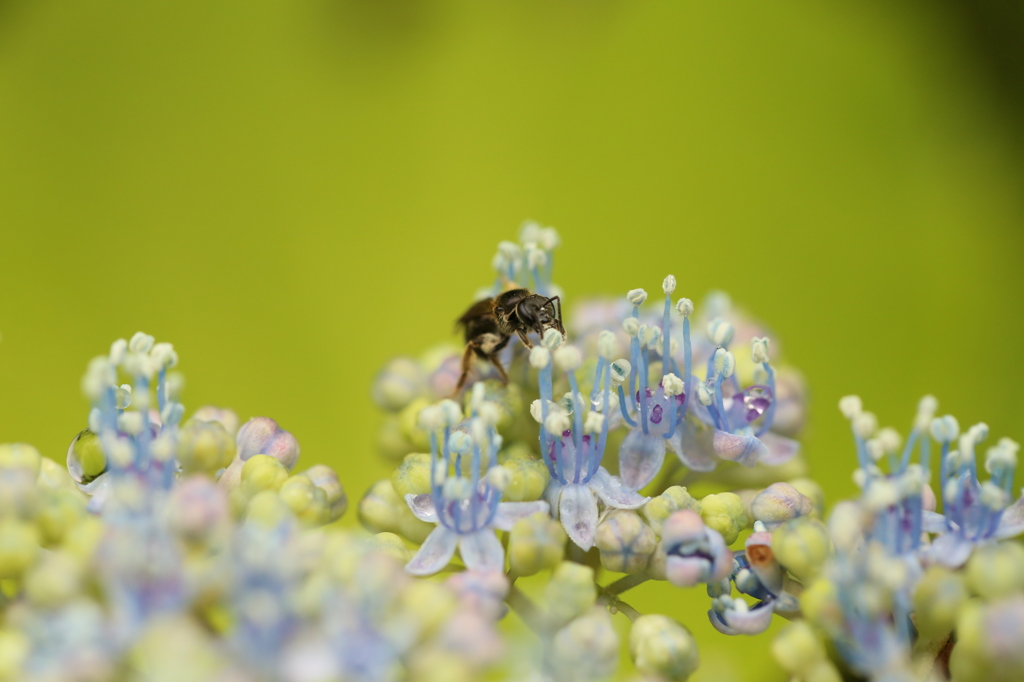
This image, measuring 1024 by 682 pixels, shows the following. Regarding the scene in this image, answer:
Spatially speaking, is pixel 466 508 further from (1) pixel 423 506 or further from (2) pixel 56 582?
(2) pixel 56 582

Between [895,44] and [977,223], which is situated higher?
[895,44]

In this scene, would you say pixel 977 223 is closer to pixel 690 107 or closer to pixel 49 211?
pixel 690 107

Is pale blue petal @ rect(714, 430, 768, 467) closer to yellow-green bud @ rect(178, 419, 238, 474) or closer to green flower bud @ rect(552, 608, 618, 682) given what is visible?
green flower bud @ rect(552, 608, 618, 682)

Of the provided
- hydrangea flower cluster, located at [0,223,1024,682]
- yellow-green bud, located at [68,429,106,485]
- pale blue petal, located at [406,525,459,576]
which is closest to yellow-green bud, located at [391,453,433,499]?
hydrangea flower cluster, located at [0,223,1024,682]

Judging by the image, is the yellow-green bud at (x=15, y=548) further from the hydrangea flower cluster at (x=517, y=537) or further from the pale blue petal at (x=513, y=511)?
the pale blue petal at (x=513, y=511)

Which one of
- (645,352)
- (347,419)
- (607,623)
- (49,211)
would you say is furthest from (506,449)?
(49,211)

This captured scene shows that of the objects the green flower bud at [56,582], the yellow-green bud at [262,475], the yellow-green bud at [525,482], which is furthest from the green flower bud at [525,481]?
the green flower bud at [56,582]
